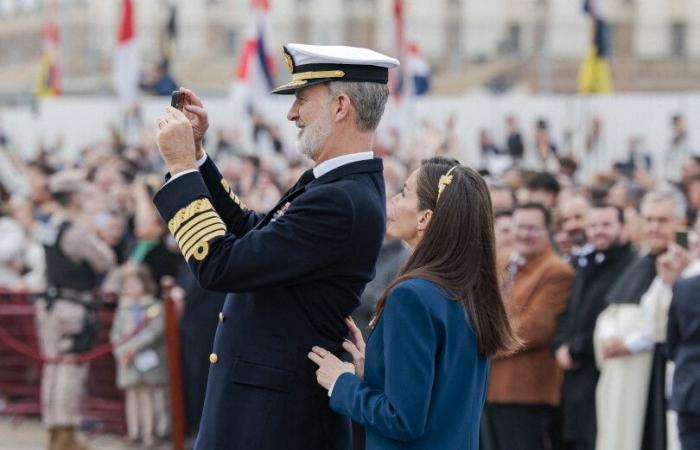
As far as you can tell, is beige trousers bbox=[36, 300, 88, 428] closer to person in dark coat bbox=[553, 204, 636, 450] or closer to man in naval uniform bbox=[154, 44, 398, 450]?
person in dark coat bbox=[553, 204, 636, 450]

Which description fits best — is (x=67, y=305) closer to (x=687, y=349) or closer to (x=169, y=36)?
(x=687, y=349)

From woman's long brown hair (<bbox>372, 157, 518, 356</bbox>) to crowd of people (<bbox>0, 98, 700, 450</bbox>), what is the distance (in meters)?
0.82

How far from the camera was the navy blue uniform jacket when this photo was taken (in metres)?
4.18

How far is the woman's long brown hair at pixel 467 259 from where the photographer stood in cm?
419

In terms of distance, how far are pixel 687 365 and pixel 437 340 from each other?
9.14ft

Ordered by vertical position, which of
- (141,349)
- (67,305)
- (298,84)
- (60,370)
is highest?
(298,84)

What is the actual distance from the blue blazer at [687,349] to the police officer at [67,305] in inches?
169

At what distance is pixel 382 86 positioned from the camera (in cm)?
440

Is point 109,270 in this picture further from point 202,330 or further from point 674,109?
point 674,109

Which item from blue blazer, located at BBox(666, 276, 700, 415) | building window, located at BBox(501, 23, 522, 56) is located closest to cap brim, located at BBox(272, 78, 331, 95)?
blue blazer, located at BBox(666, 276, 700, 415)

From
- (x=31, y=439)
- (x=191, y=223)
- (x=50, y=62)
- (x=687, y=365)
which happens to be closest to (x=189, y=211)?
(x=191, y=223)

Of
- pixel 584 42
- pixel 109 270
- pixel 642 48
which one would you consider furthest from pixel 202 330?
pixel 642 48

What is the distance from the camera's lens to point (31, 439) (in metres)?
10.3

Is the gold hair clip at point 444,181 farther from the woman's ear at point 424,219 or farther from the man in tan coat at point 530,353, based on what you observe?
the man in tan coat at point 530,353
